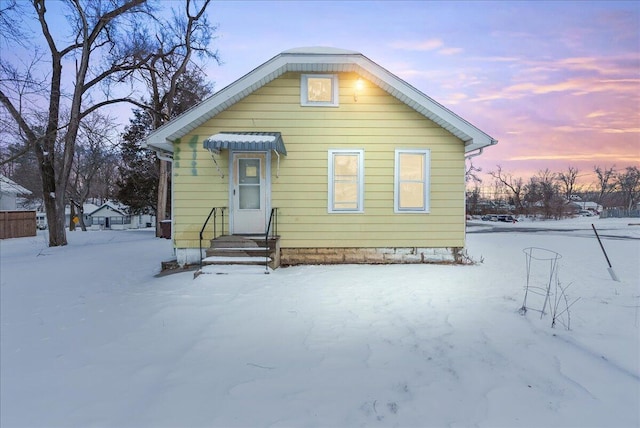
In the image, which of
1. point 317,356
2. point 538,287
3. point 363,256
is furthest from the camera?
point 363,256

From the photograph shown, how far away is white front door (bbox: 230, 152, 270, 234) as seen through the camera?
28.1 feet

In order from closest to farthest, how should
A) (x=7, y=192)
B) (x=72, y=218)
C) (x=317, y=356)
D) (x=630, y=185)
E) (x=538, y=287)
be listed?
(x=317, y=356) < (x=538, y=287) < (x=7, y=192) < (x=72, y=218) < (x=630, y=185)

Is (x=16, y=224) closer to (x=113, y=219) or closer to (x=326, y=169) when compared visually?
(x=326, y=169)

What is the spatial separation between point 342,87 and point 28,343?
7774 mm

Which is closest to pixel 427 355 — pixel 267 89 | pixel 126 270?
pixel 267 89

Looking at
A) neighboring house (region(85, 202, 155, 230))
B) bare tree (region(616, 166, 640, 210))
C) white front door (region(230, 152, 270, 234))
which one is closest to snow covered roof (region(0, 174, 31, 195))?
neighboring house (region(85, 202, 155, 230))

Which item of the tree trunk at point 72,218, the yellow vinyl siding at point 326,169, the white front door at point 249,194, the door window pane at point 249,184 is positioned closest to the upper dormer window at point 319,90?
the yellow vinyl siding at point 326,169

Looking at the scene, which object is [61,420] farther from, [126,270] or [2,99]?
[2,99]

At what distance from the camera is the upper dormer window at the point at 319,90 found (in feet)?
27.7

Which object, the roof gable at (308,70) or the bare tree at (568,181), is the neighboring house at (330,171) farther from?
the bare tree at (568,181)

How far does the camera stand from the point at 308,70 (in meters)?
8.36

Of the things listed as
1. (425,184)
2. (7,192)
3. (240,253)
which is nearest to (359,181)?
(425,184)

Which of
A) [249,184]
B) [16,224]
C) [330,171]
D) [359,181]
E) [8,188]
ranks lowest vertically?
[16,224]

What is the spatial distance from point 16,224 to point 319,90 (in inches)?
813
